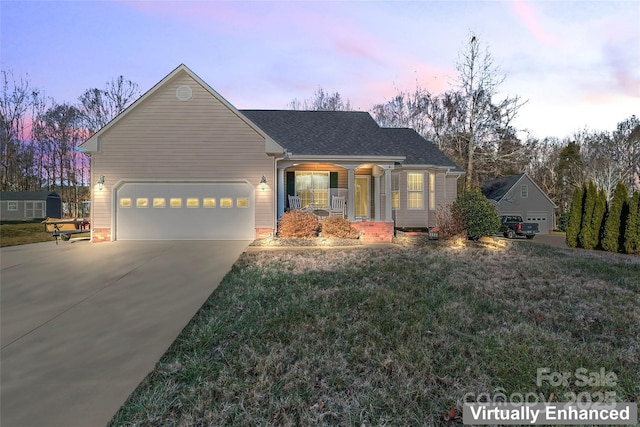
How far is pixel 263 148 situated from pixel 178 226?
446 centimetres

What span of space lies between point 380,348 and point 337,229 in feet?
27.3

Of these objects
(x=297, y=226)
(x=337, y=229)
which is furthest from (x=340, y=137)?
(x=297, y=226)

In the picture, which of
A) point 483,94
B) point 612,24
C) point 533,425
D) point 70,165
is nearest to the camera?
point 533,425

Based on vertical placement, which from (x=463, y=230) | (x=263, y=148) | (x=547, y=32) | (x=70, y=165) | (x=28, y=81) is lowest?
(x=463, y=230)

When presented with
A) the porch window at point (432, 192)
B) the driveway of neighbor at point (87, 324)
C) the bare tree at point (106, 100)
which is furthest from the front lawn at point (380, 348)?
the bare tree at point (106, 100)

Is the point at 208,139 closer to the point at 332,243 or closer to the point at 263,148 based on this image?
the point at 263,148

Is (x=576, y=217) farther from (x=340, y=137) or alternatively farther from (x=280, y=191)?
(x=280, y=191)

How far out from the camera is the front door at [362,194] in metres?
16.2

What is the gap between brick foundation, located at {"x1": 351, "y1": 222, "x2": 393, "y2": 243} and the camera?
12.3 meters

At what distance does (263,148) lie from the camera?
12062 millimetres

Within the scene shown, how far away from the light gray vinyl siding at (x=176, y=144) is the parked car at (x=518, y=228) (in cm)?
1560

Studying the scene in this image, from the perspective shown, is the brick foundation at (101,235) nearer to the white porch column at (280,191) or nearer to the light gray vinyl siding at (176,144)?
the light gray vinyl siding at (176,144)

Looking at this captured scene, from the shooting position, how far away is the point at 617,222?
11.9 m

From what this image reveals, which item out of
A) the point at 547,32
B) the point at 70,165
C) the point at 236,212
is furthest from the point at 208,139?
the point at 70,165
